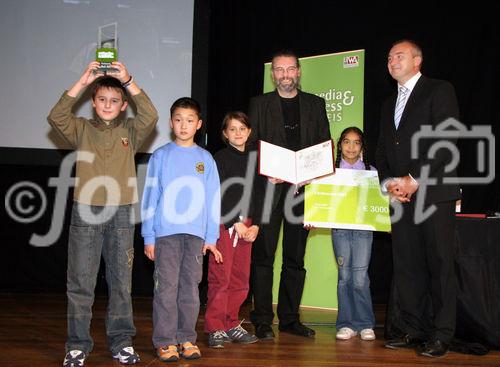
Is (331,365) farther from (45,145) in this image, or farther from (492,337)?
(45,145)

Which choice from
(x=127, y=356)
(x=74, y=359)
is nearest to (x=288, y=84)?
(x=127, y=356)

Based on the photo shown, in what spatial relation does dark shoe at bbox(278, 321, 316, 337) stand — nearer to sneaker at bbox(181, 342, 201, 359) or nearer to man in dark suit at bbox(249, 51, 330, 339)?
man in dark suit at bbox(249, 51, 330, 339)

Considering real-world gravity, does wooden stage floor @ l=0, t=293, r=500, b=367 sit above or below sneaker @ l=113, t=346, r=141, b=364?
below

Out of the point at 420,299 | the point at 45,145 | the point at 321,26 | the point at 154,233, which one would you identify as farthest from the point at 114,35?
the point at 420,299

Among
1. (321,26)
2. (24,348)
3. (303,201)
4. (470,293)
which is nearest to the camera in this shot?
(24,348)

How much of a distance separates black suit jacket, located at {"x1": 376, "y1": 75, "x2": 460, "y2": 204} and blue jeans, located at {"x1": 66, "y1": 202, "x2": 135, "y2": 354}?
1609 millimetres

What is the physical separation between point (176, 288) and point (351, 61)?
8.68 feet

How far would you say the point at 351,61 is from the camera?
15.6 ft

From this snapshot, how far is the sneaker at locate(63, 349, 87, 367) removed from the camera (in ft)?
9.03

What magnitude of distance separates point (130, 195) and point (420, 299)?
1.79 metres

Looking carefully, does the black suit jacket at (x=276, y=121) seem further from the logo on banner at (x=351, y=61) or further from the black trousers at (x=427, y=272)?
the logo on banner at (x=351, y=61)

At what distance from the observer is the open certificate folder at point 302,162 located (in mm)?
3529

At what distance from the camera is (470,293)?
135 inches

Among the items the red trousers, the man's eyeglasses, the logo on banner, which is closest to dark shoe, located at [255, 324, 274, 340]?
the red trousers
